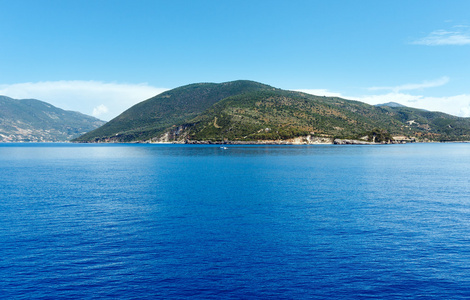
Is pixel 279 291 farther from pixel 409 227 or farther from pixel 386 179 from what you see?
pixel 386 179

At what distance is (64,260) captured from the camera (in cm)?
2980

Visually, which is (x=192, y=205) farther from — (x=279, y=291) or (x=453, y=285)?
(x=453, y=285)

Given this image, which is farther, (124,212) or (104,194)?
(104,194)

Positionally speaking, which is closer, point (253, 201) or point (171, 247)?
point (171, 247)

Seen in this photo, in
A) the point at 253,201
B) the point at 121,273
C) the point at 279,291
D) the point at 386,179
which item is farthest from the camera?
the point at 386,179

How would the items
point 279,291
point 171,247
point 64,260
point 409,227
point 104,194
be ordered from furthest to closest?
point 104,194, point 409,227, point 171,247, point 64,260, point 279,291

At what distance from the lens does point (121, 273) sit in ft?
89.6

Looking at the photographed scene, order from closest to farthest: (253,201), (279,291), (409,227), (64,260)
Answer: (279,291)
(64,260)
(409,227)
(253,201)

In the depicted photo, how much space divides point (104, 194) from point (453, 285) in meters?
57.5

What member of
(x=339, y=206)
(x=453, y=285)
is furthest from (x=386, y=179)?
(x=453, y=285)

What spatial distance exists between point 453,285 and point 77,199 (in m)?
56.2

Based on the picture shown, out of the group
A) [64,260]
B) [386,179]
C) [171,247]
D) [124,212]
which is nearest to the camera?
[64,260]

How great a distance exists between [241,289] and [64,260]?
→ 17.2m

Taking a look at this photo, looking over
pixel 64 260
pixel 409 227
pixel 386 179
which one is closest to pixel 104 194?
pixel 64 260
